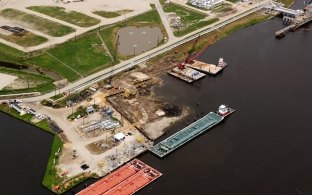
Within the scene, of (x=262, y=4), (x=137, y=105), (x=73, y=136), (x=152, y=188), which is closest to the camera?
(x=152, y=188)

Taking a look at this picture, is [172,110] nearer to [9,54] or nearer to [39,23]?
[9,54]

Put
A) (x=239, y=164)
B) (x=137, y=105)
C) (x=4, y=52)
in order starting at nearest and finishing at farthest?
1. (x=239, y=164)
2. (x=137, y=105)
3. (x=4, y=52)

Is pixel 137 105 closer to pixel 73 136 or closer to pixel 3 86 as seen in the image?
pixel 73 136

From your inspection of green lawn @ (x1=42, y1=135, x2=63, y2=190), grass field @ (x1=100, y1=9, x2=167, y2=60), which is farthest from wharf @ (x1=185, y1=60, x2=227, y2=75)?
green lawn @ (x1=42, y1=135, x2=63, y2=190)

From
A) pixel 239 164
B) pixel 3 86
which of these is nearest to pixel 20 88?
pixel 3 86

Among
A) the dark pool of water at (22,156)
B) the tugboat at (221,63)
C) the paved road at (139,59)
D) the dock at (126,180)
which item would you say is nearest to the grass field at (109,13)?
the paved road at (139,59)

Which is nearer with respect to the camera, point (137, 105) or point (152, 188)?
point (152, 188)

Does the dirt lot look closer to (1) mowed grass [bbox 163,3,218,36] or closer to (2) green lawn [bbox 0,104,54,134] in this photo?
(2) green lawn [bbox 0,104,54,134]
